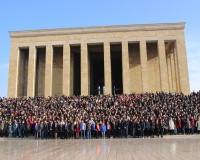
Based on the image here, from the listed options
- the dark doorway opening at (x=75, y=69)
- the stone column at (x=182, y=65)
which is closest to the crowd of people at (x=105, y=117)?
the stone column at (x=182, y=65)

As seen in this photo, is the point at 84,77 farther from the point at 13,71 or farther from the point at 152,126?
the point at 152,126

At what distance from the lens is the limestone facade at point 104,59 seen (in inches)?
1382

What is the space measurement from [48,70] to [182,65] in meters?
18.9

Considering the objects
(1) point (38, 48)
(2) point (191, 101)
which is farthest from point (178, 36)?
(1) point (38, 48)

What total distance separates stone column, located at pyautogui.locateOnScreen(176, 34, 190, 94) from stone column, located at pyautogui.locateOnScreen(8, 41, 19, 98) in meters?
23.2

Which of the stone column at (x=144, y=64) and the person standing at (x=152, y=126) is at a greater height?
the stone column at (x=144, y=64)

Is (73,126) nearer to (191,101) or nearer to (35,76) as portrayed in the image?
(191,101)

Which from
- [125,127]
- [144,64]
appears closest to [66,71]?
[144,64]

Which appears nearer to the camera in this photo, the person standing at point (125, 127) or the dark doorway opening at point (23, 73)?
the person standing at point (125, 127)

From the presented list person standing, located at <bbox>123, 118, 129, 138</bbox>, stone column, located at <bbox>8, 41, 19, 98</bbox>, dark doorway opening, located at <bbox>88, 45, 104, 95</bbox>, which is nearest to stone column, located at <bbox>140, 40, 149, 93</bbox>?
dark doorway opening, located at <bbox>88, 45, 104, 95</bbox>

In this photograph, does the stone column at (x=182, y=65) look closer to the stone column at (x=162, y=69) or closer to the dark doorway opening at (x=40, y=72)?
the stone column at (x=162, y=69)

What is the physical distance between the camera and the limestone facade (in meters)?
35.1

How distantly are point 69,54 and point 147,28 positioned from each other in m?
11.9

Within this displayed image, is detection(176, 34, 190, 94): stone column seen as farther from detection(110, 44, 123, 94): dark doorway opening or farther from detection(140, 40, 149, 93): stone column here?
detection(110, 44, 123, 94): dark doorway opening
